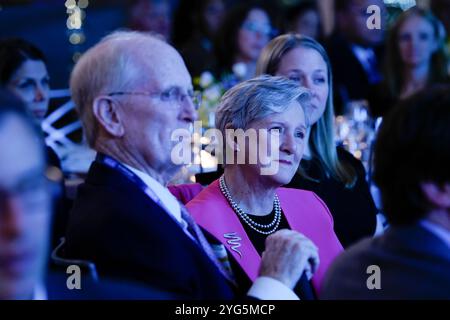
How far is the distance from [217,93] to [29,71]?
3.17 feet

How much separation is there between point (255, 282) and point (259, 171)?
1.76 ft

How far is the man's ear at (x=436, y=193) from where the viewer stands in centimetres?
177

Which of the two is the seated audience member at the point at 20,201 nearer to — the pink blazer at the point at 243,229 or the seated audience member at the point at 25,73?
the pink blazer at the point at 243,229

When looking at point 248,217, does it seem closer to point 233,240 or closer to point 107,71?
point 233,240

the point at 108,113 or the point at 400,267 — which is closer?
the point at 400,267

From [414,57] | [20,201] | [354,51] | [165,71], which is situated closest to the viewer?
[20,201]

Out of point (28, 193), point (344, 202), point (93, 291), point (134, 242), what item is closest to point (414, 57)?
point (344, 202)

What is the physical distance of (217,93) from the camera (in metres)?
4.10

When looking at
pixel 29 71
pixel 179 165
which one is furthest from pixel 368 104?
pixel 179 165

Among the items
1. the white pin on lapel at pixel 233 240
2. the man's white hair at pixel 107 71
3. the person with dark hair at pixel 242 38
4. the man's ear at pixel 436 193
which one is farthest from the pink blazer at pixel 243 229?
the person with dark hair at pixel 242 38

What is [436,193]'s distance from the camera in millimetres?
1772

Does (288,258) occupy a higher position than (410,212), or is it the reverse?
(410,212)

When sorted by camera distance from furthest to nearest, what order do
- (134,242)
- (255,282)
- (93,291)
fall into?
(255,282), (134,242), (93,291)
